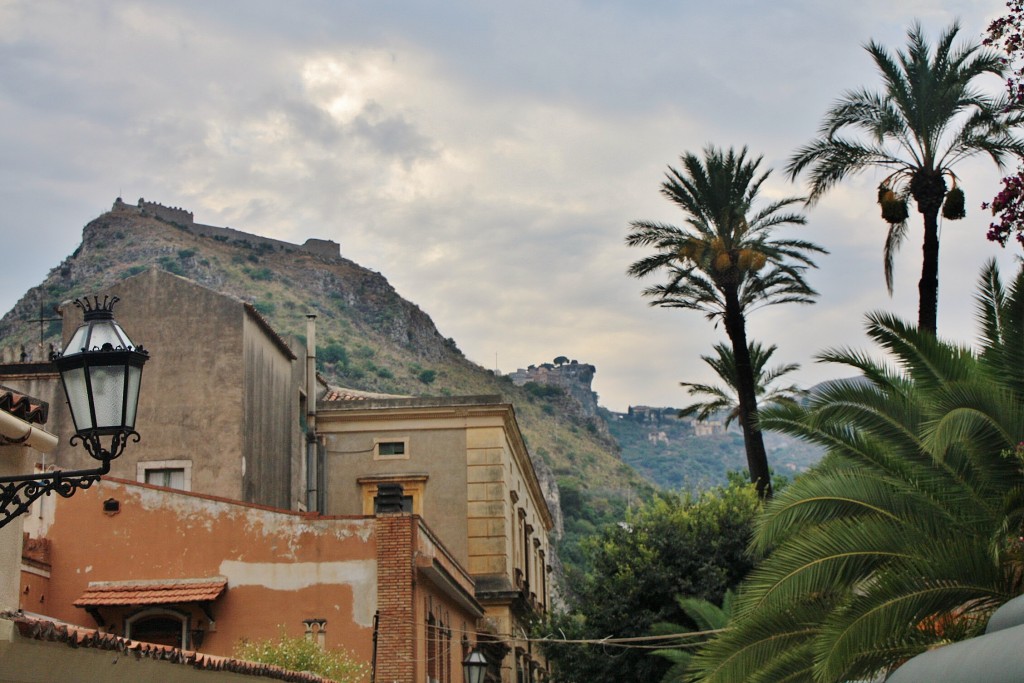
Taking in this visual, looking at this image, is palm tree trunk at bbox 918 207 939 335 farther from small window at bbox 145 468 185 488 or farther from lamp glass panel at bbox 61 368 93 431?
lamp glass panel at bbox 61 368 93 431

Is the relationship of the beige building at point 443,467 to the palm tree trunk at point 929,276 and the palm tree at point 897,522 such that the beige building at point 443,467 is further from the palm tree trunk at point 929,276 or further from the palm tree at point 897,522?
the palm tree at point 897,522

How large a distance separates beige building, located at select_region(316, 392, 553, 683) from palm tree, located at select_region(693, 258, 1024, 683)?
765 inches

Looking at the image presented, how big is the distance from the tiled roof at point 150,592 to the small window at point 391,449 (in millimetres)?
13614

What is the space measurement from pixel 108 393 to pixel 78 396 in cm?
15

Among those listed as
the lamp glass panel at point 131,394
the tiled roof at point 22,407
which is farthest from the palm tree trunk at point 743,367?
the lamp glass panel at point 131,394

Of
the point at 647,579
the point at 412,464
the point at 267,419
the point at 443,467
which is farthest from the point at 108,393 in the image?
the point at 412,464

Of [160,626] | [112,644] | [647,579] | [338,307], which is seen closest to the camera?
[112,644]

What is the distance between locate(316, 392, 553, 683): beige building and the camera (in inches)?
1324

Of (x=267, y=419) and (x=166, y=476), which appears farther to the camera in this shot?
(x=267, y=419)

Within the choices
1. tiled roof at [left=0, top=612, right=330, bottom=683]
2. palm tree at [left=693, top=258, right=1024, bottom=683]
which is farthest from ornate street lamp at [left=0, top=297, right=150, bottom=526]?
palm tree at [left=693, top=258, right=1024, bottom=683]

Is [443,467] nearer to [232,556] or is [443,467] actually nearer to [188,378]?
[188,378]

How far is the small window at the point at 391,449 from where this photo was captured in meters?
34.7

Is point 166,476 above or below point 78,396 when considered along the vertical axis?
above

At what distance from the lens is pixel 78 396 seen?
21.8ft
